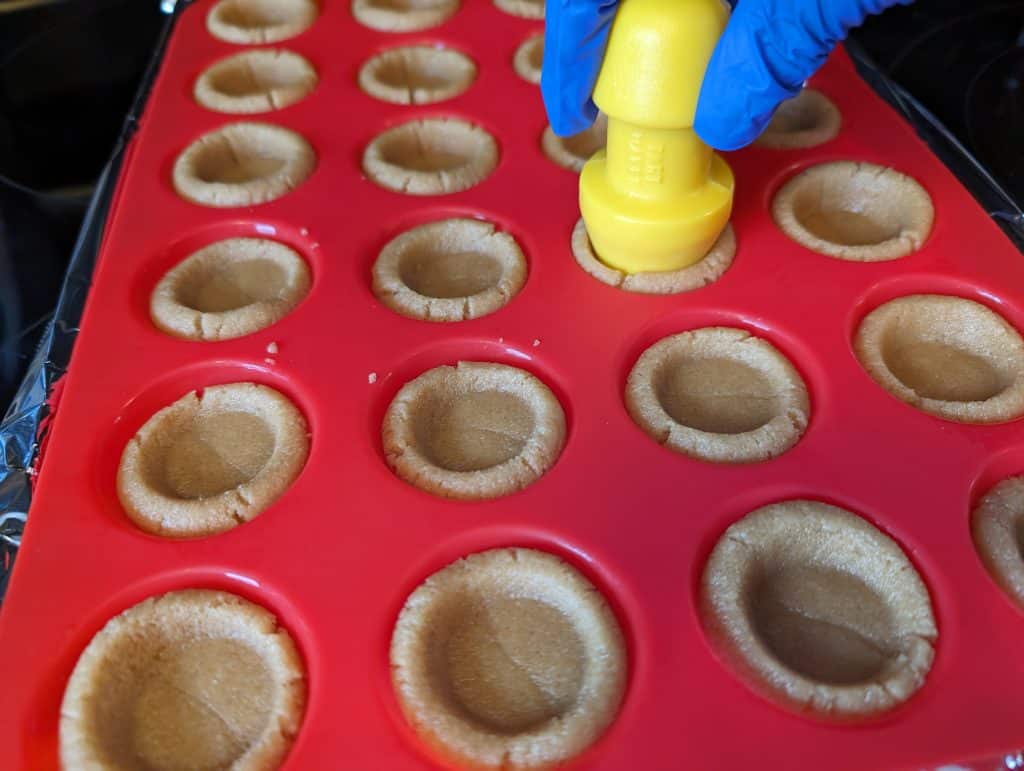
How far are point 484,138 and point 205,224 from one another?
0.39m

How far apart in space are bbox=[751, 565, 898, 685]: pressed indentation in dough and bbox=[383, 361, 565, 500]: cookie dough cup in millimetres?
237

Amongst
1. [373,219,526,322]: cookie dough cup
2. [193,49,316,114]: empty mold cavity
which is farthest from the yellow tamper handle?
[193,49,316,114]: empty mold cavity

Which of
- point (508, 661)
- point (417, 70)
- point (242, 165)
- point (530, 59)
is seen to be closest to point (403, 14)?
point (417, 70)

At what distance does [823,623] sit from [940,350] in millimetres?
389

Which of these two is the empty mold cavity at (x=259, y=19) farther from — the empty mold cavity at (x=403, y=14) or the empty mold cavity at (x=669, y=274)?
the empty mold cavity at (x=669, y=274)

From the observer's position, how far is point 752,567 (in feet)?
2.48

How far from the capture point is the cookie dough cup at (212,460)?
2.70ft

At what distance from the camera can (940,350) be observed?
97cm

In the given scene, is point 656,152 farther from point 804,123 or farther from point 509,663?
point 509,663

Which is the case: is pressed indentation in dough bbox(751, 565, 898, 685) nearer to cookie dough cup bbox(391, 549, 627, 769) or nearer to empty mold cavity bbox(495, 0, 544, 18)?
cookie dough cup bbox(391, 549, 627, 769)

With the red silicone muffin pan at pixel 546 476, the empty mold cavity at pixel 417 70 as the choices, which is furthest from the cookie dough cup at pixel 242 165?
the empty mold cavity at pixel 417 70

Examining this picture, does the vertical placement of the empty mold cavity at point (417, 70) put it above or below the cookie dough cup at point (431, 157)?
above

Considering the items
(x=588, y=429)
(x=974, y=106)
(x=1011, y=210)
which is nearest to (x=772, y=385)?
(x=588, y=429)

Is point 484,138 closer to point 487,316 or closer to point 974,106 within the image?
point 487,316
